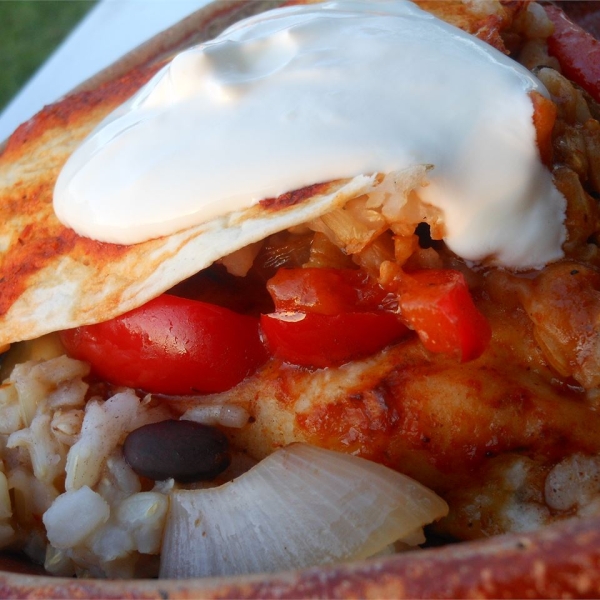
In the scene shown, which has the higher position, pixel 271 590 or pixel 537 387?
pixel 271 590

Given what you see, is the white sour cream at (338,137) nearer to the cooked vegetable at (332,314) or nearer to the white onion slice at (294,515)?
the cooked vegetable at (332,314)

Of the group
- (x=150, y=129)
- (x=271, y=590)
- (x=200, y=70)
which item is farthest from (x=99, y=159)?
(x=271, y=590)

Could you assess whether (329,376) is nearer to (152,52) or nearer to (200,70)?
(200,70)

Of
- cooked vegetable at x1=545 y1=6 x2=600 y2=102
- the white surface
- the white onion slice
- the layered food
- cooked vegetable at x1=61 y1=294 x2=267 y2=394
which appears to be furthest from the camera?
the white surface

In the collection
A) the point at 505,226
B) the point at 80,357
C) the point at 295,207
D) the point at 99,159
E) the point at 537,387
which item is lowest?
the point at 537,387

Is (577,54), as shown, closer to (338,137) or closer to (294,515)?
(338,137)

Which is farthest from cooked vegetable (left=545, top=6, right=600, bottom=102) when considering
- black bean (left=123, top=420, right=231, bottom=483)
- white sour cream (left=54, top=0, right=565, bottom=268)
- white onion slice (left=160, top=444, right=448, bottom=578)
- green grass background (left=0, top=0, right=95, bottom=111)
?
green grass background (left=0, top=0, right=95, bottom=111)

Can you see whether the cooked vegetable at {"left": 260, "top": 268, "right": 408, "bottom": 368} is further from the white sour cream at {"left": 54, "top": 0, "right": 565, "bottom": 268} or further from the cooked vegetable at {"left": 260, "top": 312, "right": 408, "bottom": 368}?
the white sour cream at {"left": 54, "top": 0, "right": 565, "bottom": 268}

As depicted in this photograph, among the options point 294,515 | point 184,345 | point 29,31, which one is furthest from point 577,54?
point 29,31
